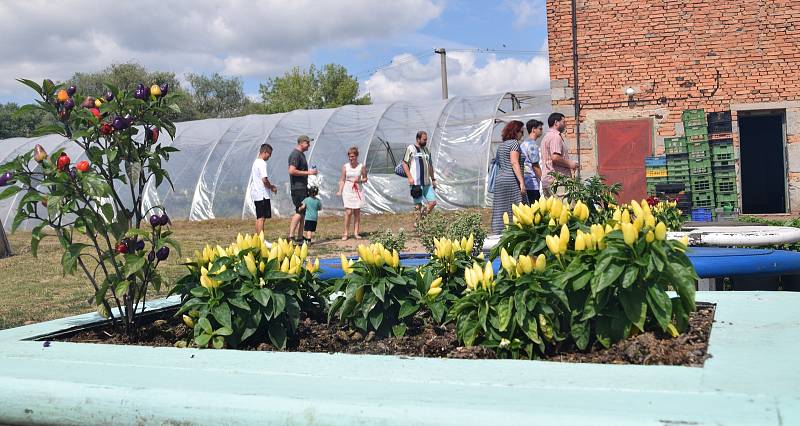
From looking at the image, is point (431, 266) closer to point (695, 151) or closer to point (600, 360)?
point (600, 360)

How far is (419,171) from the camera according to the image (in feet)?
46.9

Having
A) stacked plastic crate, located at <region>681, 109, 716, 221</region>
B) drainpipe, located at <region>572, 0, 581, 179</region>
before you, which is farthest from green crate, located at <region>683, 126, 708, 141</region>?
drainpipe, located at <region>572, 0, 581, 179</region>

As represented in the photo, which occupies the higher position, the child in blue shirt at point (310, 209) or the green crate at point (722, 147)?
the green crate at point (722, 147)

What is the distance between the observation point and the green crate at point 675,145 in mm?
16531

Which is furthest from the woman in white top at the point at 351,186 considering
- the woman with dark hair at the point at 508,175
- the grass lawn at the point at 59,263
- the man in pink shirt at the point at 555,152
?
the woman with dark hair at the point at 508,175

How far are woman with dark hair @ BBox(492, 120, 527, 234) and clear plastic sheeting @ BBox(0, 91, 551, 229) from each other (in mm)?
11399

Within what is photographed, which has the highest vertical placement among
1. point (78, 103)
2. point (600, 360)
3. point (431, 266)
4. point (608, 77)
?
point (608, 77)

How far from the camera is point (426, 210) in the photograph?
14500 mm

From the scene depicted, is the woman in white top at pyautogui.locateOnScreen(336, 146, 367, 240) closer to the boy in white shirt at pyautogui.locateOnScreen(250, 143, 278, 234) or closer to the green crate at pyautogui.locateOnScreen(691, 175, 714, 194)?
the boy in white shirt at pyautogui.locateOnScreen(250, 143, 278, 234)

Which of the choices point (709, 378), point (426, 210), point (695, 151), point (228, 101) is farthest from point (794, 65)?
point (228, 101)

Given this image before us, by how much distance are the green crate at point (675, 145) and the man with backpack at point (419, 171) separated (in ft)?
17.6

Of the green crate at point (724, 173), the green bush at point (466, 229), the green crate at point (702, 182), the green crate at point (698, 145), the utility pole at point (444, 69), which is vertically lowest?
the green bush at point (466, 229)

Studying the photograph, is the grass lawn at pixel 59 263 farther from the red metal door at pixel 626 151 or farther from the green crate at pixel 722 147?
the green crate at pixel 722 147

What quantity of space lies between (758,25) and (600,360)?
15600 millimetres
